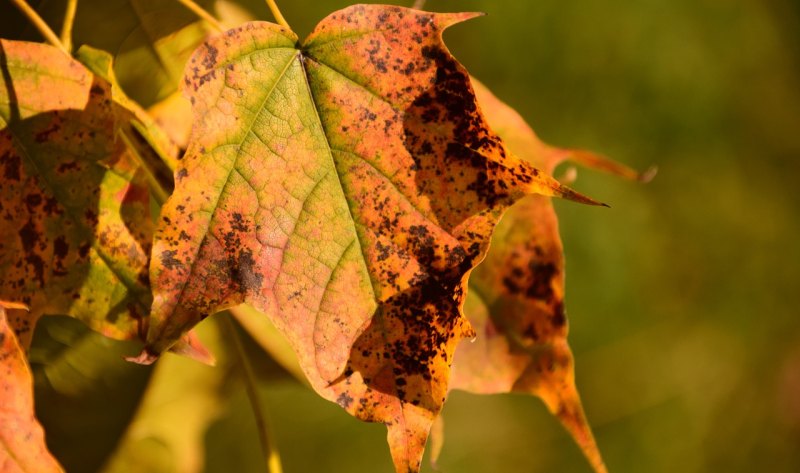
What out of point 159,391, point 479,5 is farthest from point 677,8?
point 159,391

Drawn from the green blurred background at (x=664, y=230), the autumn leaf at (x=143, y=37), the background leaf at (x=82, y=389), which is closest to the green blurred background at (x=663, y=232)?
the green blurred background at (x=664, y=230)

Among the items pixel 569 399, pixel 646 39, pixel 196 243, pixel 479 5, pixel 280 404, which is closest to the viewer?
pixel 196 243

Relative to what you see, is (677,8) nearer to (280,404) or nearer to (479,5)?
(479,5)

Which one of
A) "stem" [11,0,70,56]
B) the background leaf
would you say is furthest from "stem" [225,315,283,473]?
"stem" [11,0,70,56]

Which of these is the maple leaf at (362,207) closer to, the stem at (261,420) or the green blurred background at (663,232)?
the stem at (261,420)

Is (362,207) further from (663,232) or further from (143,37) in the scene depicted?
(663,232)

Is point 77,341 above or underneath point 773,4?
above

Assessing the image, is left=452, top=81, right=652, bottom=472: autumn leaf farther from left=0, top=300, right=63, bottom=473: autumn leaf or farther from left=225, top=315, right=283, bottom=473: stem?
left=0, top=300, right=63, bottom=473: autumn leaf

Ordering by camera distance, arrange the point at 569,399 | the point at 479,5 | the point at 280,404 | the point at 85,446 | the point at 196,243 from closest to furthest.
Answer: the point at 196,243, the point at 569,399, the point at 85,446, the point at 280,404, the point at 479,5
